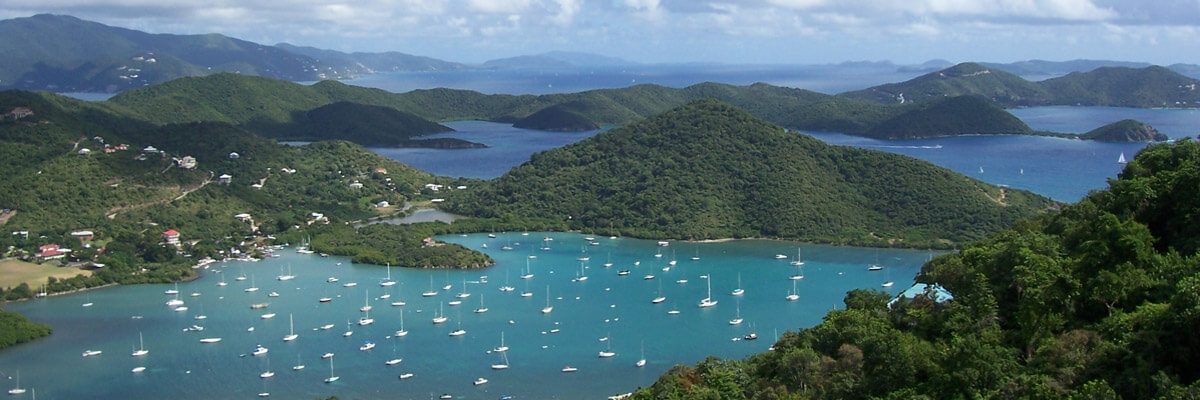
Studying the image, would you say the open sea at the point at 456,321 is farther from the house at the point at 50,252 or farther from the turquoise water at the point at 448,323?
the house at the point at 50,252

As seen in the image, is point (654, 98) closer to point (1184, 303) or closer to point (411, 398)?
point (411, 398)

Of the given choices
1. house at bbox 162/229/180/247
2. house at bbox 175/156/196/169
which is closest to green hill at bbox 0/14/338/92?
house at bbox 175/156/196/169

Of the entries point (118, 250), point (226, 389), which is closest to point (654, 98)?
point (118, 250)

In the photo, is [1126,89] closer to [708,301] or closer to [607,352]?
[708,301]

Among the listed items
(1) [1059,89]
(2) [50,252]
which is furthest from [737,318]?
(1) [1059,89]

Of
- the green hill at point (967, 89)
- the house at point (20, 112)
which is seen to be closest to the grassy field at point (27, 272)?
the house at point (20, 112)

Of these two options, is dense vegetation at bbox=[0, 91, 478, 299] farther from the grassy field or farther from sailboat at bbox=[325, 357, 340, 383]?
sailboat at bbox=[325, 357, 340, 383]
